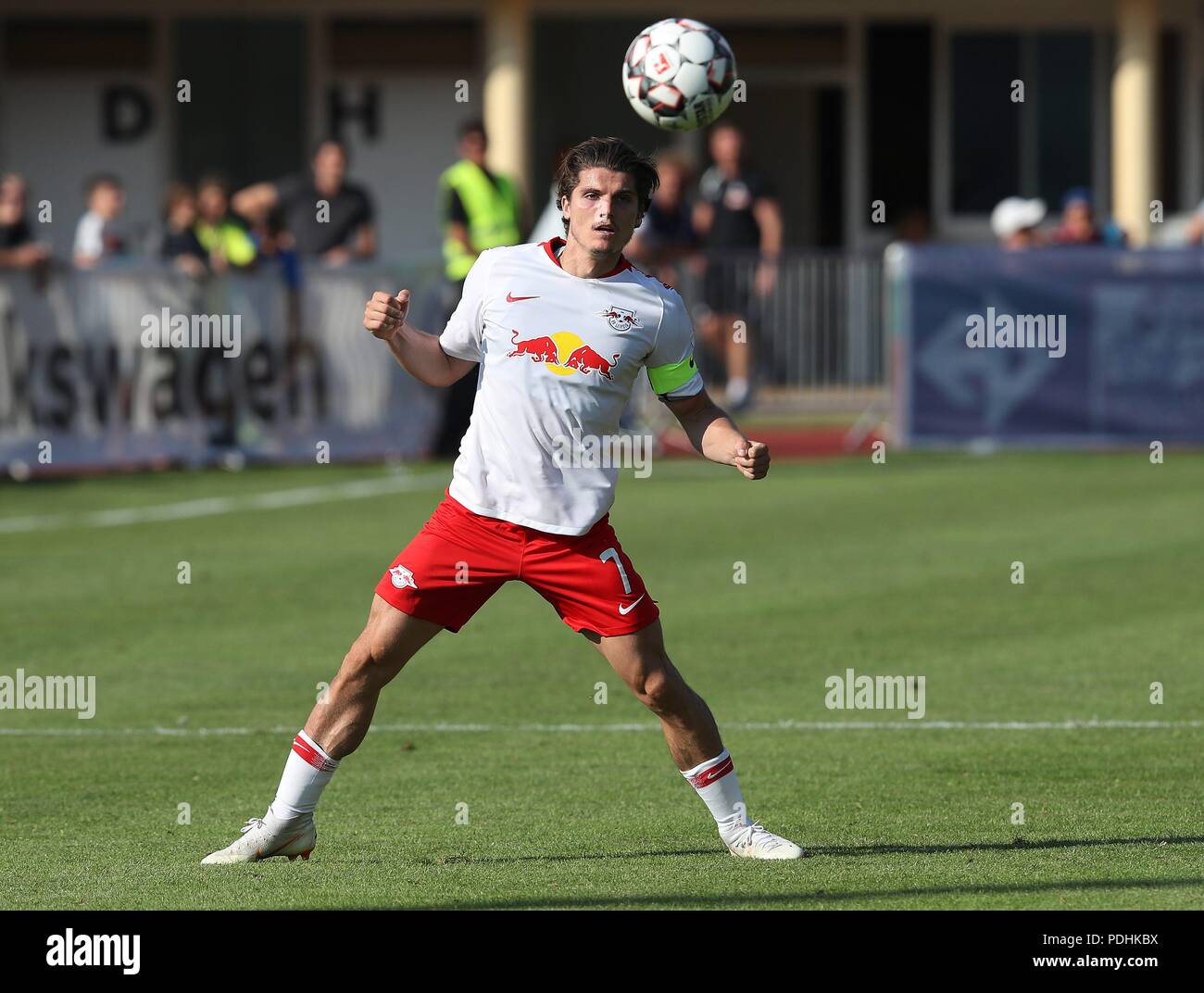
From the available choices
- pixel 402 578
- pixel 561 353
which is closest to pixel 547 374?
pixel 561 353

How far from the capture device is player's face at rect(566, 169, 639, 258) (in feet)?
21.2

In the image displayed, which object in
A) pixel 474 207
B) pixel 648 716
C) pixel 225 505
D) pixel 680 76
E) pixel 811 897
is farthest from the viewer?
pixel 474 207

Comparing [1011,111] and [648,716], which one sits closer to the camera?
[648,716]

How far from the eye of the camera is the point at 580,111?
28625 mm

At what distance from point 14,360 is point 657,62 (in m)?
10.2

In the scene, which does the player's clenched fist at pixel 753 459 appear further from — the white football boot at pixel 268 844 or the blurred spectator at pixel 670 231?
the blurred spectator at pixel 670 231

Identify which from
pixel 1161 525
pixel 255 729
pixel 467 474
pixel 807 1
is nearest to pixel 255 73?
pixel 807 1

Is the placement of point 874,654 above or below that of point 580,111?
below

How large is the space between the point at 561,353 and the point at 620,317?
0.66 ft

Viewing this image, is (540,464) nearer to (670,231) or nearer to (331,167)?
(331,167)

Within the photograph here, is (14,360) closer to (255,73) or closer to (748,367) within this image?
(748,367)

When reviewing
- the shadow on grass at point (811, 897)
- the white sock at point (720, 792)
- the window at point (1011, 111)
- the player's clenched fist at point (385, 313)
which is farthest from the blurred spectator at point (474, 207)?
the shadow on grass at point (811, 897)

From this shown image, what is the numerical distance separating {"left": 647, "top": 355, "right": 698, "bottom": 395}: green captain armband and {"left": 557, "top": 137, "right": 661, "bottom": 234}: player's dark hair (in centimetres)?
47

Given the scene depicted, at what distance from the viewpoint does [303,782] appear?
21.8 ft
